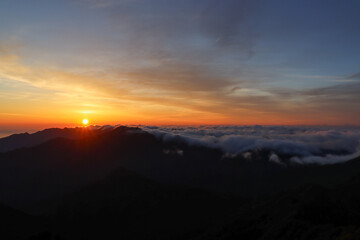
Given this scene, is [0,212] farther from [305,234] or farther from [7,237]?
[305,234]

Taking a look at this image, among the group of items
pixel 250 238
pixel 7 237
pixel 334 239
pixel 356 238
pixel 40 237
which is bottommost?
pixel 250 238

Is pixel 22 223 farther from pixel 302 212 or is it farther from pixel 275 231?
pixel 302 212

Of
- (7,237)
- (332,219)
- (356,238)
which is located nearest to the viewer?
(356,238)

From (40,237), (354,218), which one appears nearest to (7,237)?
(40,237)

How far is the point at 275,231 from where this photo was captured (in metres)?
175

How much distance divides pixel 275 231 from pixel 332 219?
5284 cm

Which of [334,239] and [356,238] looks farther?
[334,239]

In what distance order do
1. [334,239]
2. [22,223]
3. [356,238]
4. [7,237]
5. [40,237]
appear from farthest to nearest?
[22,223] < [7,237] < [40,237] < [334,239] < [356,238]

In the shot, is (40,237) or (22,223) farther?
(22,223)

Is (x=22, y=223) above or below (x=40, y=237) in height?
below

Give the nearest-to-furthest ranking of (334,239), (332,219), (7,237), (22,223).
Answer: (334,239) < (7,237) < (332,219) < (22,223)

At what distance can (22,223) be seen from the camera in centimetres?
19975

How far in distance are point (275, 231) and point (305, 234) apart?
2930 cm

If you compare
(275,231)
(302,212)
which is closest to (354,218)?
(302,212)
